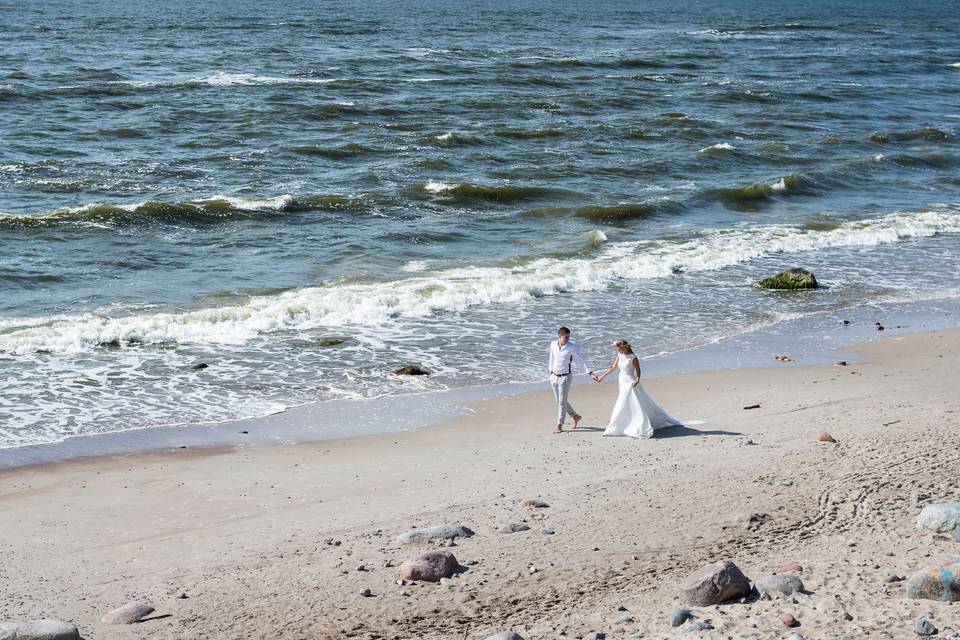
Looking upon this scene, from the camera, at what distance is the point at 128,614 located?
9.01 meters

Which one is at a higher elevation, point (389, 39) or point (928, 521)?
point (389, 39)

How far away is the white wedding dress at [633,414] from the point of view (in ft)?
45.0

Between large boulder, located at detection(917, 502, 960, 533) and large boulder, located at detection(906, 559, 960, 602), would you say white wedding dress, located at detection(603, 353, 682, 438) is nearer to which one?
large boulder, located at detection(917, 502, 960, 533)

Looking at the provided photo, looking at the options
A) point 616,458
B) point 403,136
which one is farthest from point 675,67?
point 616,458

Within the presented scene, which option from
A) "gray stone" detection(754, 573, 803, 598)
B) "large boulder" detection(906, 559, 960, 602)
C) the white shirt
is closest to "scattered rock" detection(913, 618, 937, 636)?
"large boulder" detection(906, 559, 960, 602)

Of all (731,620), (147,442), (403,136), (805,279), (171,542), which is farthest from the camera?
(403,136)

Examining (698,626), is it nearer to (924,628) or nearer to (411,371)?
(924,628)

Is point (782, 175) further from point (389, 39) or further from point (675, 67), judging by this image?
point (389, 39)

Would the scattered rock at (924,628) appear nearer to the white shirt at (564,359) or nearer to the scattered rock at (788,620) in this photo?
the scattered rock at (788,620)

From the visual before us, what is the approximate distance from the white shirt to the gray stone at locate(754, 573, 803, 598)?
571 cm

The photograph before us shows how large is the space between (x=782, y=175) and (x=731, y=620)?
27670mm

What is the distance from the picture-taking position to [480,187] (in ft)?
101

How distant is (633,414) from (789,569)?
4.67 meters

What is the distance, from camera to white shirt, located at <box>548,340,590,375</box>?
14.5 m
